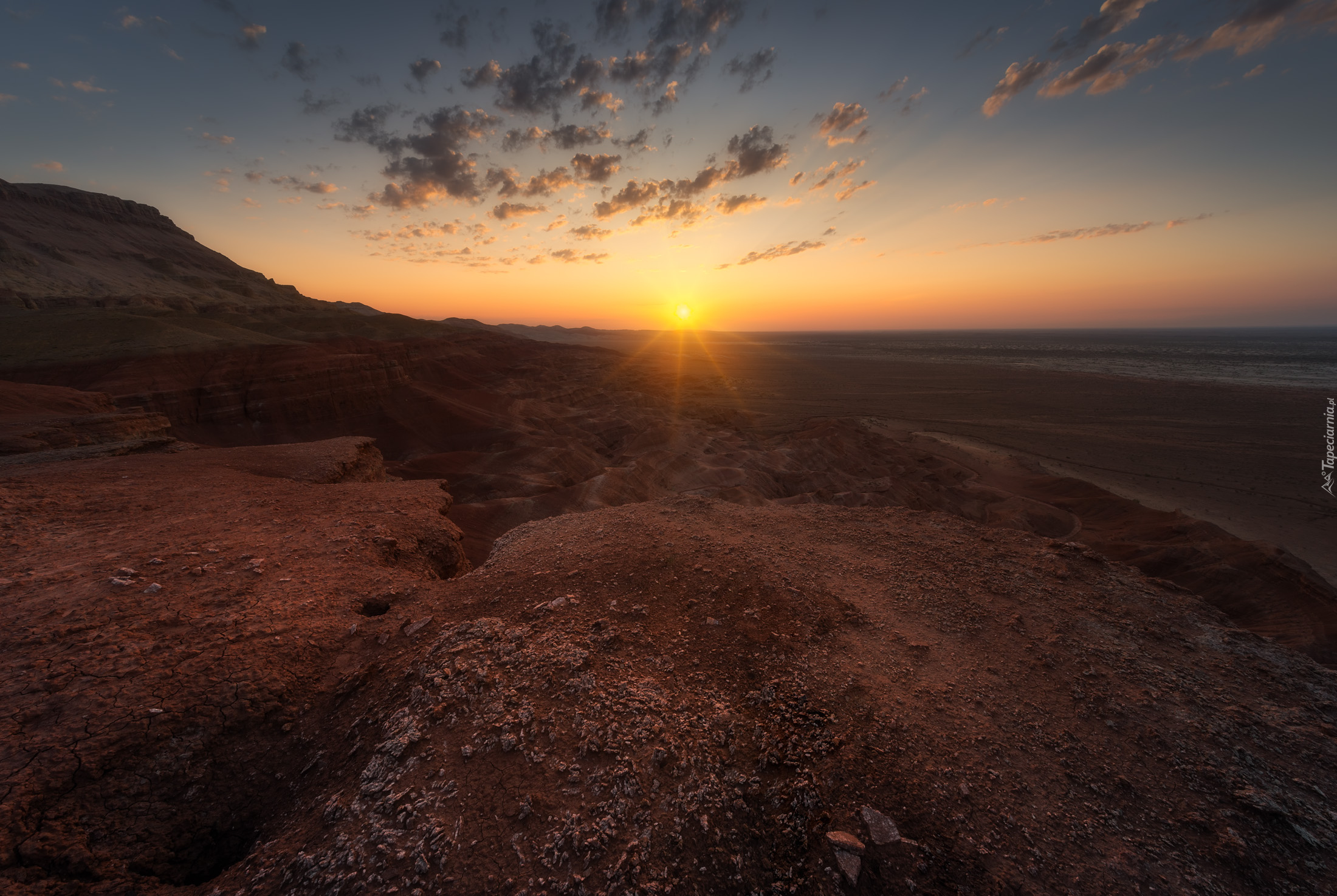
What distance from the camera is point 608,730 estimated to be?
444cm

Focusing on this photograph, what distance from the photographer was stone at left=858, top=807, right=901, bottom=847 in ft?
12.5

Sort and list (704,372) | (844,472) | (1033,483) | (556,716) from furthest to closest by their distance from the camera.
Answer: (704,372), (844,472), (1033,483), (556,716)

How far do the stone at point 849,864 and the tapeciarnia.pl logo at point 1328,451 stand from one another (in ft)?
93.9

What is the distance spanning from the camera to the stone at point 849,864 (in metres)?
3.62

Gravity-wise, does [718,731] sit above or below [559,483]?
above

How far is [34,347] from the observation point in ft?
76.6

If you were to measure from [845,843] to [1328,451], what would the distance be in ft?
120

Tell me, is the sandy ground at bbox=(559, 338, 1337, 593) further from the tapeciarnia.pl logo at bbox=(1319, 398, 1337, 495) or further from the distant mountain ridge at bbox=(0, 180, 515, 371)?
the distant mountain ridge at bbox=(0, 180, 515, 371)

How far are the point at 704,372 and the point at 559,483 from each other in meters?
41.1

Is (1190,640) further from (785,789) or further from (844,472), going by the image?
(844,472)

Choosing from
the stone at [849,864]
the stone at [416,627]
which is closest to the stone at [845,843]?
the stone at [849,864]

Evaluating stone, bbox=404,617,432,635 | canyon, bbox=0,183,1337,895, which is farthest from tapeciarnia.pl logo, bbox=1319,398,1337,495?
stone, bbox=404,617,432,635

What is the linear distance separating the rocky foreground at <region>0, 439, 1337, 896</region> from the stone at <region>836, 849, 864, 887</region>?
2 cm

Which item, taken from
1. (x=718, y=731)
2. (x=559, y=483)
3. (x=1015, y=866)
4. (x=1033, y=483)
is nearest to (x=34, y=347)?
(x=559, y=483)
